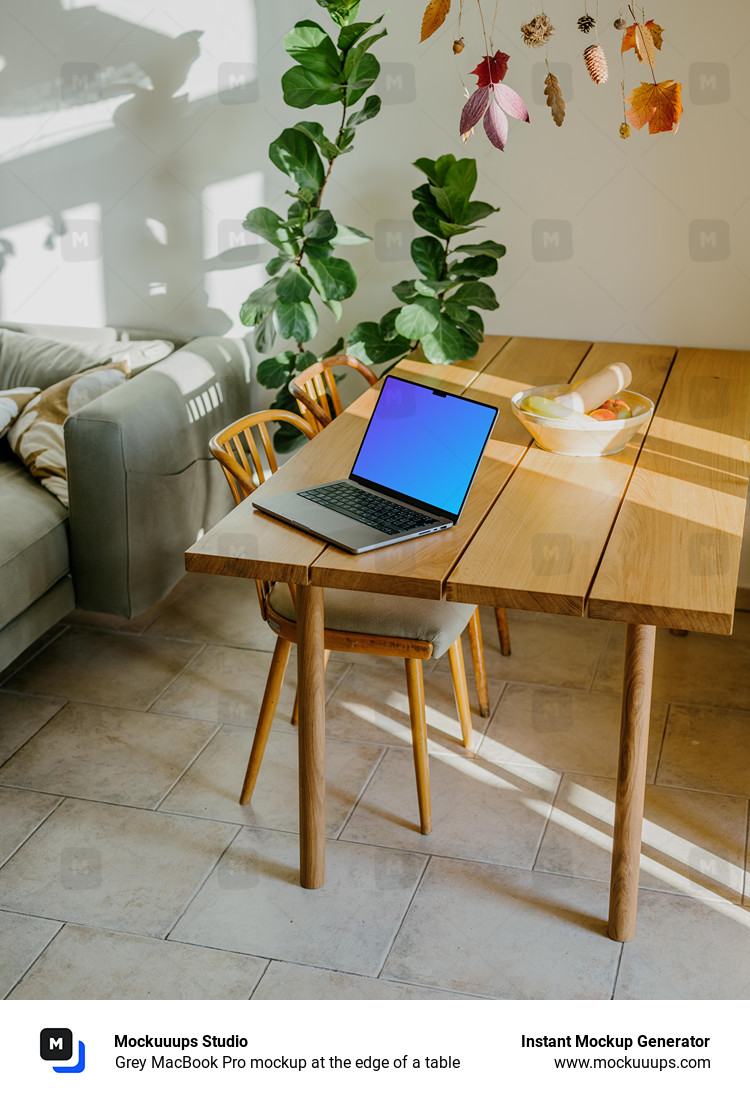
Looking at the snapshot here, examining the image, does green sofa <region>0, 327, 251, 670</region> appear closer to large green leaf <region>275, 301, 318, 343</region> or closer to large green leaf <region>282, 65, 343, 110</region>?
large green leaf <region>275, 301, 318, 343</region>

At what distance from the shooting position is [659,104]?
1700mm

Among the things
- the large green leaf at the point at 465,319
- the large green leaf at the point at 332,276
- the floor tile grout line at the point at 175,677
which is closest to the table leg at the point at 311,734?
the floor tile grout line at the point at 175,677

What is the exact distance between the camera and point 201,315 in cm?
362

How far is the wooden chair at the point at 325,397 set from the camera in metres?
2.83

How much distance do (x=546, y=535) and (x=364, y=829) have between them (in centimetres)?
84

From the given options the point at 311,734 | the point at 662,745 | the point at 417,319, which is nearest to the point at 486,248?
the point at 417,319

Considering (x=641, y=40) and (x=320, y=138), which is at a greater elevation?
(x=641, y=40)

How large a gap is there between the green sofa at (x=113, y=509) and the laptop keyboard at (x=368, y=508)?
86 centimetres

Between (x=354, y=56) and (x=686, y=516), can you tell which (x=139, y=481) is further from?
(x=686, y=516)

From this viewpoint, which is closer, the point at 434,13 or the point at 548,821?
the point at 434,13
